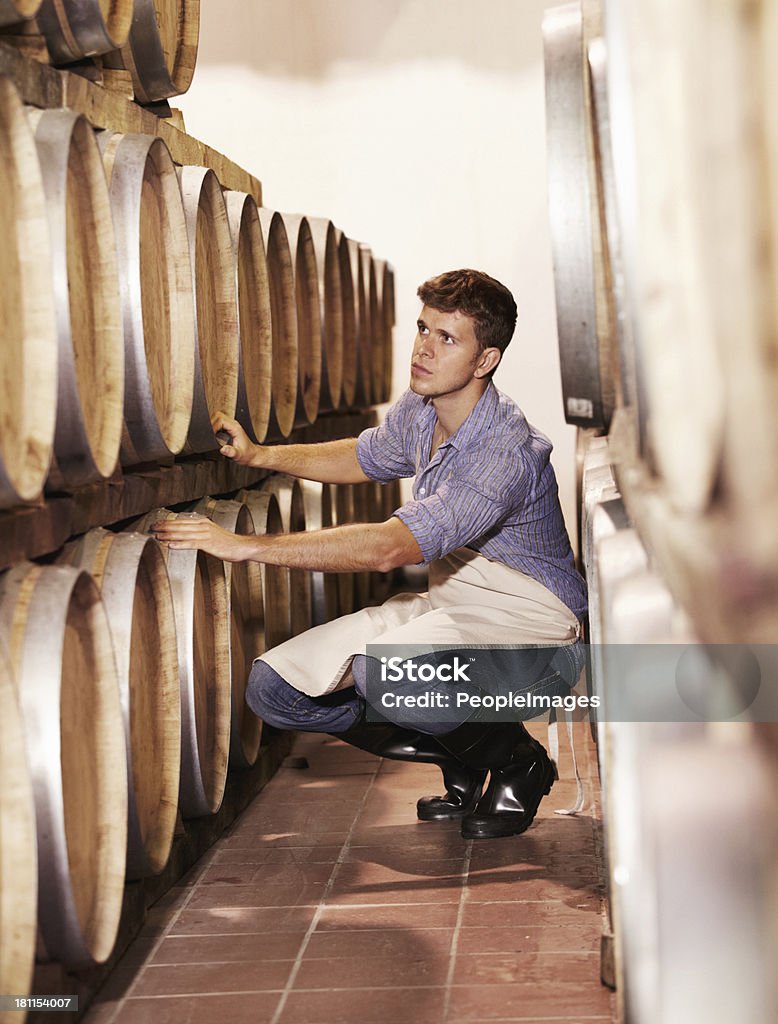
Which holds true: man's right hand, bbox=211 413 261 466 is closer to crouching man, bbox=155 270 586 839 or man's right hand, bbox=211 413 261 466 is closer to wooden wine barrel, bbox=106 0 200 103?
crouching man, bbox=155 270 586 839

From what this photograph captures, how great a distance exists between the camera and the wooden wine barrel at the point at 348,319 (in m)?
5.39

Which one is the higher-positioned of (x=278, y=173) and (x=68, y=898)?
(x=278, y=173)

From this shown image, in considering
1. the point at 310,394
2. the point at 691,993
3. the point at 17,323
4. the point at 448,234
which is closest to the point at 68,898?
the point at 17,323

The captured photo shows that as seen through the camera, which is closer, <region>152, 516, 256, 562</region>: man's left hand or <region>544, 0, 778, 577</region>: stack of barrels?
<region>544, 0, 778, 577</region>: stack of barrels

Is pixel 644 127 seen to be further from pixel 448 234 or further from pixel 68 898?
pixel 448 234

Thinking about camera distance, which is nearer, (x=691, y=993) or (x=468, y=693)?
(x=691, y=993)

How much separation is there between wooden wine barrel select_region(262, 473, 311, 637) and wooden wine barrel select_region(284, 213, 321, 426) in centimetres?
34

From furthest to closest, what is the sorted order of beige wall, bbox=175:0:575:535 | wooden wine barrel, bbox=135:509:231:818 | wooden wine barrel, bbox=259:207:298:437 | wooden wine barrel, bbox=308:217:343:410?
beige wall, bbox=175:0:575:535
wooden wine barrel, bbox=308:217:343:410
wooden wine barrel, bbox=259:207:298:437
wooden wine barrel, bbox=135:509:231:818

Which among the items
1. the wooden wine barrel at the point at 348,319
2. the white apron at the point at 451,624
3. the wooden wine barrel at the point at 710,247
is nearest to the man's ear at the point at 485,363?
the white apron at the point at 451,624

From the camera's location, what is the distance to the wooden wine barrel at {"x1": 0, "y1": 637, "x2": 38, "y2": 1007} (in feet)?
6.18

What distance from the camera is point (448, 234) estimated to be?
6965 millimetres

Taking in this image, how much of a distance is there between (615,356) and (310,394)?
269 centimetres

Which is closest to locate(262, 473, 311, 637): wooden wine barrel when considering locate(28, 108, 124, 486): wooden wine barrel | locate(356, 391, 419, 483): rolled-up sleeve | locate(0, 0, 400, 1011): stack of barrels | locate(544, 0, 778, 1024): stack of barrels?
locate(0, 0, 400, 1011): stack of barrels

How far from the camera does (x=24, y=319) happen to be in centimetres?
214
